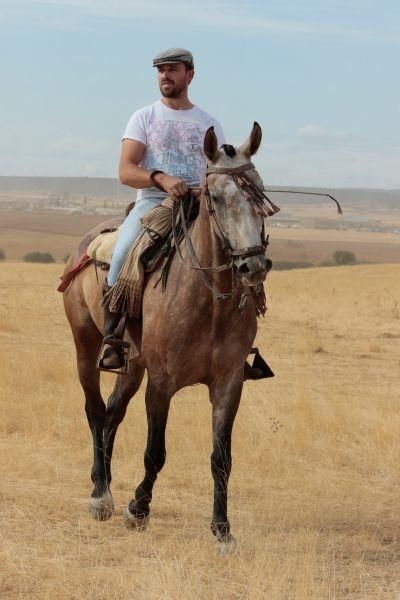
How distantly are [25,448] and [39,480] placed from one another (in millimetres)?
1088

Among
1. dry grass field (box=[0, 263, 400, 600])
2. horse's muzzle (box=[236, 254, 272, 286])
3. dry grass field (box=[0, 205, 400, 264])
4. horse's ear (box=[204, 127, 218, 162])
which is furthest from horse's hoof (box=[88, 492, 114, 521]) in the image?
dry grass field (box=[0, 205, 400, 264])

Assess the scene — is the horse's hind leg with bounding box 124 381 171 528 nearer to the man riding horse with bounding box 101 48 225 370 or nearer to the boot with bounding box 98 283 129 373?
the boot with bounding box 98 283 129 373

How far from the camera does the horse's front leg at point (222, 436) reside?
751 centimetres

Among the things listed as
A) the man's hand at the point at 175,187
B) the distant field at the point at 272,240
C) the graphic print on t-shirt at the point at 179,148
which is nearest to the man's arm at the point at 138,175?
the man's hand at the point at 175,187

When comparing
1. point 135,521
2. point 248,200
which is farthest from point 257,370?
point 248,200

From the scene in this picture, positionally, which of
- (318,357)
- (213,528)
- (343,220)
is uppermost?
(213,528)

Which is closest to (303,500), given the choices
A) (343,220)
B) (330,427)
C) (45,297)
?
(330,427)

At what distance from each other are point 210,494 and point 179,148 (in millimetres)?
2812

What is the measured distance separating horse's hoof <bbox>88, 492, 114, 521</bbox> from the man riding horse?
1.09 meters

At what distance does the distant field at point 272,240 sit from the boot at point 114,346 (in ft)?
263

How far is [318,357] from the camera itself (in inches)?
752

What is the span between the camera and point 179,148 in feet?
26.4

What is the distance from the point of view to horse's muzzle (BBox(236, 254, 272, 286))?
Answer: 21.8 ft

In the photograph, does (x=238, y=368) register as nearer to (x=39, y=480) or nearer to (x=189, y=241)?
(x=189, y=241)
